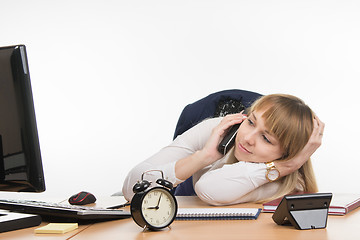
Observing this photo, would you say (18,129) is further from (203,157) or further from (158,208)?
(203,157)

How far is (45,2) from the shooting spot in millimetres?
4824

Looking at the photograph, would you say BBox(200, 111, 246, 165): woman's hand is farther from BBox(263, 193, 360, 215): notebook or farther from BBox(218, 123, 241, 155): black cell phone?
BBox(263, 193, 360, 215): notebook

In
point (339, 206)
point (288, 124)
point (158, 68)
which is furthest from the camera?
point (158, 68)

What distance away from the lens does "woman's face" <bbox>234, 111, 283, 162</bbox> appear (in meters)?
1.74

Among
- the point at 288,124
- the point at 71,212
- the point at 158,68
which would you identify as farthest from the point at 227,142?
the point at 158,68

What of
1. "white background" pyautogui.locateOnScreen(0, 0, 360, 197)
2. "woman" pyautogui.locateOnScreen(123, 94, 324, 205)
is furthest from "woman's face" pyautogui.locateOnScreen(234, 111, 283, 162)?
"white background" pyautogui.locateOnScreen(0, 0, 360, 197)

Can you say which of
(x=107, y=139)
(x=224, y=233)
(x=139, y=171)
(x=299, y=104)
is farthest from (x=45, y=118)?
(x=224, y=233)

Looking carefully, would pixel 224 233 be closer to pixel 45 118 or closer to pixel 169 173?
pixel 169 173

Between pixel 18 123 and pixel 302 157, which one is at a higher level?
pixel 18 123

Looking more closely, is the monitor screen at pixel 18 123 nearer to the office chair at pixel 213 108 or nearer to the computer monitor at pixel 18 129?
the computer monitor at pixel 18 129

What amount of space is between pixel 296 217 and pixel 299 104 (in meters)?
0.70

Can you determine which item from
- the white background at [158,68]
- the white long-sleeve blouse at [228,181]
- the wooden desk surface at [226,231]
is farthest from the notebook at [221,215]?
the white background at [158,68]

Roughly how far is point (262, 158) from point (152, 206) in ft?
2.18

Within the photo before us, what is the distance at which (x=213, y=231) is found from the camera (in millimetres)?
1171
